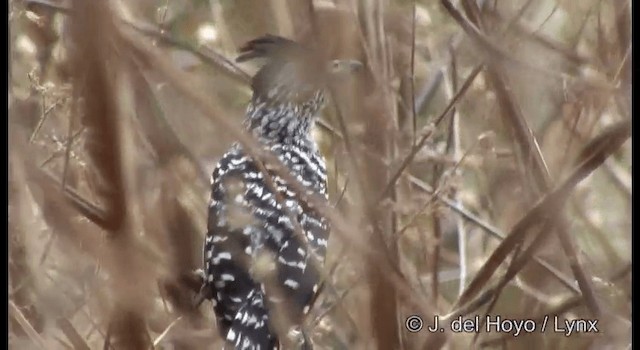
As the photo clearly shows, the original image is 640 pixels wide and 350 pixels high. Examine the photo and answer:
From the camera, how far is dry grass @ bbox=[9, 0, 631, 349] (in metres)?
1.09

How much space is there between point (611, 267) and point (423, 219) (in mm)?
237

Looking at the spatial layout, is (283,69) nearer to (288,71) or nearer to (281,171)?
(288,71)

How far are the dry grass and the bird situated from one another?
0.02 meters

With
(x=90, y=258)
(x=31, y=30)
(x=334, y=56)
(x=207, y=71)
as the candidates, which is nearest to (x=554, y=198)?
(x=334, y=56)

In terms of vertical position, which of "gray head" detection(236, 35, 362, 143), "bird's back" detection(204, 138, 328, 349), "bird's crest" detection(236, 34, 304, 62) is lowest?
"bird's back" detection(204, 138, 328, 349)

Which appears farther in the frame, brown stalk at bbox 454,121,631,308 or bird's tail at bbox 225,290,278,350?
bird's tail at bbox 225,290,278,350

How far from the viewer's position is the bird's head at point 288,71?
44.7 inches

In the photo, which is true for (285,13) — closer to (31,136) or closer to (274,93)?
(274,93)

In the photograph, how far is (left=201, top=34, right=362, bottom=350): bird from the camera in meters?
1.14

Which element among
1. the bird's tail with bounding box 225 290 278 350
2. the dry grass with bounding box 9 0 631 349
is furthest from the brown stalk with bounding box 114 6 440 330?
the bird's tail with bounding box 225 290 278 350

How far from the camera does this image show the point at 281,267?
1155mm

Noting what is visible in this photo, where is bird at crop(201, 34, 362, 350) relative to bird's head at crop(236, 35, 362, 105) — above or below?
below

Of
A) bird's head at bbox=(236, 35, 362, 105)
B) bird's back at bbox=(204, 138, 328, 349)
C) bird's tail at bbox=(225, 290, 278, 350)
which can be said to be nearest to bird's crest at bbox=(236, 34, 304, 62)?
bird's head at bbox=(236, 35, 362, 105)

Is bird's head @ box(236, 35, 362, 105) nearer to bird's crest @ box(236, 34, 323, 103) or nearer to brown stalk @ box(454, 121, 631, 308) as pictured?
bird's crest @ box(236, 34, 323, 103)
